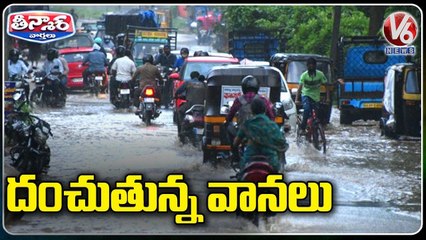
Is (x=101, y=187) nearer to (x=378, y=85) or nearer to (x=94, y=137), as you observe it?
(x=94, y=137)

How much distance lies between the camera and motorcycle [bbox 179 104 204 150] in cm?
1294

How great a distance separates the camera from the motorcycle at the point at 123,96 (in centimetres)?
1430

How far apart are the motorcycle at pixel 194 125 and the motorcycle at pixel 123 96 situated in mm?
845

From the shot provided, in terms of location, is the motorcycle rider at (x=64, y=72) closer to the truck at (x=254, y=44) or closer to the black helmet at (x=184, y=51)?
the black helmet at (x=184, y=51)

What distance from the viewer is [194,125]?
1337 cm

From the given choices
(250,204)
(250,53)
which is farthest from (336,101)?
(250,204)

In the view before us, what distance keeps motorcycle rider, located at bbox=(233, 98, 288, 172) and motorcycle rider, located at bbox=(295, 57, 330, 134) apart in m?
2.32

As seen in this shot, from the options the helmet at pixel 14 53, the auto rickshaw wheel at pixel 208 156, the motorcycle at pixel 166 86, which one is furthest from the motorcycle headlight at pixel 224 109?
A: the motorcycle at pixel 166 86

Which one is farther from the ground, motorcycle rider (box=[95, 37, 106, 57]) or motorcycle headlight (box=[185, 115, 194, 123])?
motorcycle rider (box=[95, 37, 106, 57])

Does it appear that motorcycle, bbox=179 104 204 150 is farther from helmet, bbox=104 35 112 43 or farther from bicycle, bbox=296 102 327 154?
helmet, bbox=104 35 112 43

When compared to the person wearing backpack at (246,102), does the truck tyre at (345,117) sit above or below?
below

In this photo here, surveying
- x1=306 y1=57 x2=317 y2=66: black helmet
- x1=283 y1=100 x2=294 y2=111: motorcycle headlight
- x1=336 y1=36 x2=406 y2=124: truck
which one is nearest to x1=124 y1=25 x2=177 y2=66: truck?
x1=283 y1=100 x2=294 y2=111: motorcycle headlight

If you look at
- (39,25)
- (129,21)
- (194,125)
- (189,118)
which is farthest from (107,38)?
(39,25)

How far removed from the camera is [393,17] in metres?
11.7
